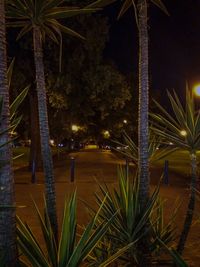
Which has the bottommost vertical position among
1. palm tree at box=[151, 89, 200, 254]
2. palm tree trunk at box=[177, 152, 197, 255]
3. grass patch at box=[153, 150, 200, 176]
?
grass patch at box=[153, 150, 200, 176]

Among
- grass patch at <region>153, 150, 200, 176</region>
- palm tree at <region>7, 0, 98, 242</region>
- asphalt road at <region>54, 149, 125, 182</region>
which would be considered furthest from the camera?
grass patch at <region>153, 150, 200, 176</region>

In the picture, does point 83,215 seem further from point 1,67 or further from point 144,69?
point 1,67

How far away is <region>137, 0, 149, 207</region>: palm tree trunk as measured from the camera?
7236 millimetres

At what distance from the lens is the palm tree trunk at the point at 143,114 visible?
724 cm

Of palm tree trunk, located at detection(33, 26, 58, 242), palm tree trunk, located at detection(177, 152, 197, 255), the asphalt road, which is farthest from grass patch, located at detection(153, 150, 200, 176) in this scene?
palm tree trunk, located at detection(33, 26, 58, 242)

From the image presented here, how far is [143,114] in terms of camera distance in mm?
7410

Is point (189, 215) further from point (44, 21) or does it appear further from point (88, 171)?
point (88, 171)

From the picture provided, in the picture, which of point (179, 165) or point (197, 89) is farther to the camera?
point (179, 165)

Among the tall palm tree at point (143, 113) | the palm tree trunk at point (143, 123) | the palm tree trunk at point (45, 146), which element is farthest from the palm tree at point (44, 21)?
the palm tree trunk at point (143, 123)

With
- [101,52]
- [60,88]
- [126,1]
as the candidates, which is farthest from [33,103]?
[126,1]

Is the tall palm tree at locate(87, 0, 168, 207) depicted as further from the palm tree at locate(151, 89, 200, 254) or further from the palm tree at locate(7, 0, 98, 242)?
the palm tree at locate(7, 0, 98, 242)

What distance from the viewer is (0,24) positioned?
5199mm

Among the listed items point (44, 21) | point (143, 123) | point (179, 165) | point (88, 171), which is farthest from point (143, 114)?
point (179, 165)

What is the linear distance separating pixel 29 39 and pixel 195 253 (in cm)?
1878
